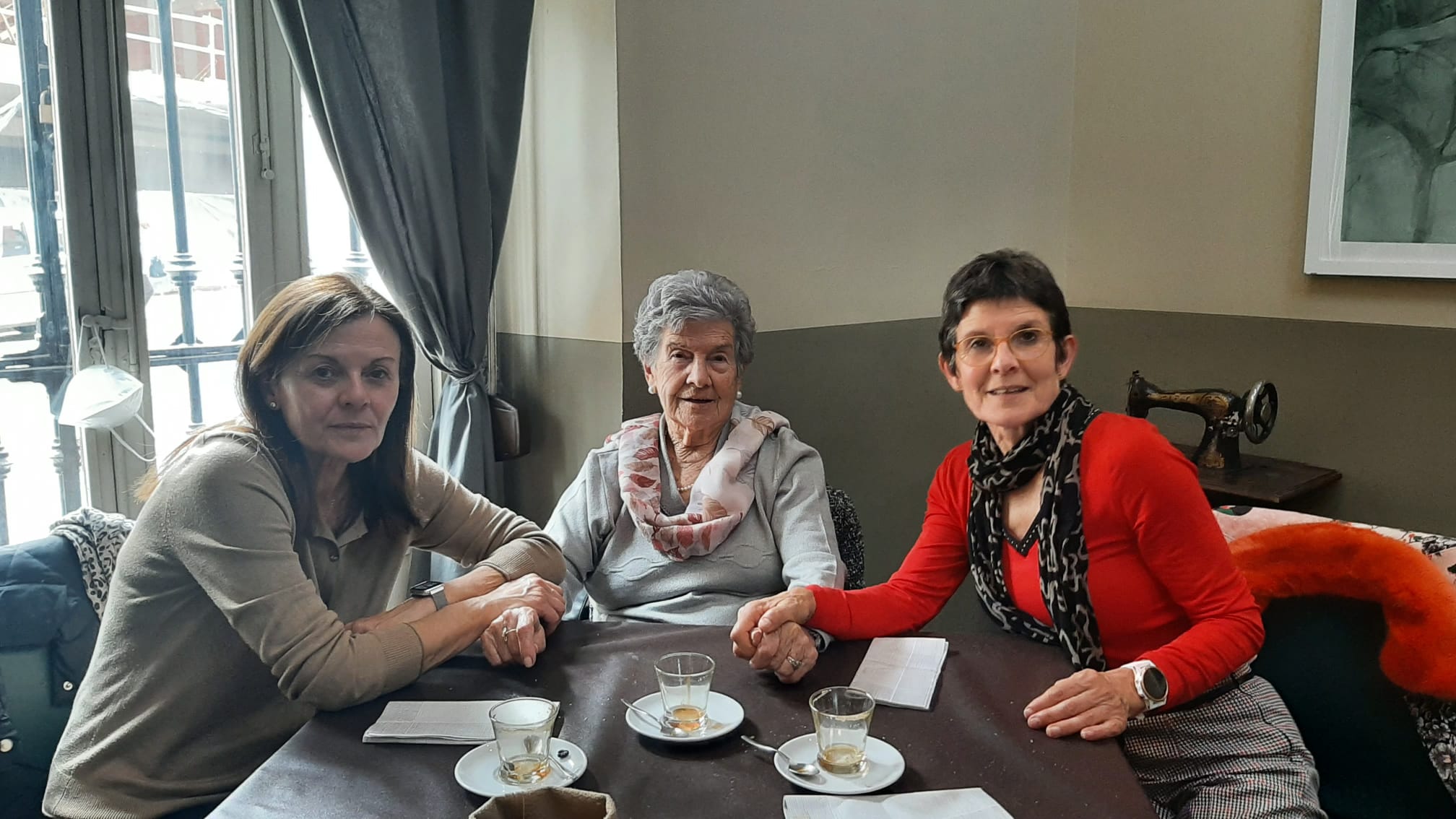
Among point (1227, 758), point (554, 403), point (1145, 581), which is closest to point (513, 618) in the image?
point (1145, 581)

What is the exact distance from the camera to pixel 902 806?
1.08 metres

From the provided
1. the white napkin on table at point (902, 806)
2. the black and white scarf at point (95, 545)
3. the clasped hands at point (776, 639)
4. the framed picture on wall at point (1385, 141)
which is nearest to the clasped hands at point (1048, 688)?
the clasped hands at point (776, 639)

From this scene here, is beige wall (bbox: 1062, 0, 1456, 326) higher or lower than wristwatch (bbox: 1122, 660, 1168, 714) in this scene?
higher

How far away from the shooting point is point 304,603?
141 centimetres

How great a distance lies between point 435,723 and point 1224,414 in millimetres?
1859

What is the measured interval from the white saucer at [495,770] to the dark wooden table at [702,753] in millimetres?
13

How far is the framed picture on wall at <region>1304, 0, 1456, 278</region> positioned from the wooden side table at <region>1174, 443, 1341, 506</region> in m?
0.51

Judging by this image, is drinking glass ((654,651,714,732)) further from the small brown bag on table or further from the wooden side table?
the wooden side table

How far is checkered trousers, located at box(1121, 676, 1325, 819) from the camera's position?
1503 mm

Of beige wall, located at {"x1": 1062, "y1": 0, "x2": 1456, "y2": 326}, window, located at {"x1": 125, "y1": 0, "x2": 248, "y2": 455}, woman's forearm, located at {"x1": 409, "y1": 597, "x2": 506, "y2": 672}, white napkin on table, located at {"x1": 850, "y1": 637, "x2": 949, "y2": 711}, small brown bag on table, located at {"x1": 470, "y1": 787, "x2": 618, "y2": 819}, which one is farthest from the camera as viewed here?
beige wall, located at {"x1": 1062, "y1": 0, "x2": 1456, "y2": 326}

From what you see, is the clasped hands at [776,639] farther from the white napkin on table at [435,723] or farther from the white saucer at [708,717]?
the white napkin on table at [435,723]

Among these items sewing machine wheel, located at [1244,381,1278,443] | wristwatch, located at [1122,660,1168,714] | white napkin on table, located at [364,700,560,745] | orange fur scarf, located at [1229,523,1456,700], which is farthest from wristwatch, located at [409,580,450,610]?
sewing machine wheel, located at [1244,381,1278,443]

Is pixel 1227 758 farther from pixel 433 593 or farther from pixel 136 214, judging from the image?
pixel 136 214

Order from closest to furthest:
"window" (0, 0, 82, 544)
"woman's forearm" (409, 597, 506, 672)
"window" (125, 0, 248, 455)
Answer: "woman's forearm" (409, 597, 506, 672), "window" (0, 0, 82, 544), "window" (125, 0, 248, 455)
